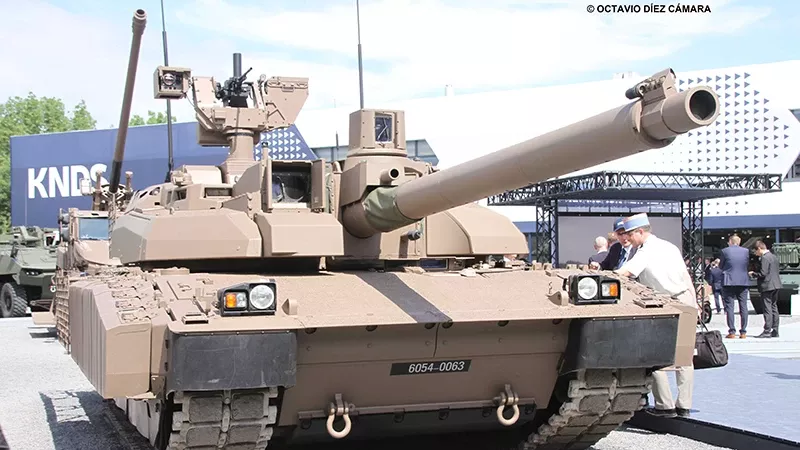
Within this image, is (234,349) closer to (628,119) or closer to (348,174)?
(348,174)

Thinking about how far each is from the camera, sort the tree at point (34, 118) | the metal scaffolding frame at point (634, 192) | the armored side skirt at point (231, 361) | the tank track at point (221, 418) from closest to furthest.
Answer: the armored side skirt at point (231, 361) → the tank track at point (221, 418) → the metal scaffolding frame at point (634, 192) → the tree at point (34, 118)

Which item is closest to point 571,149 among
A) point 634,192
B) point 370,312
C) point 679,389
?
point 370,312

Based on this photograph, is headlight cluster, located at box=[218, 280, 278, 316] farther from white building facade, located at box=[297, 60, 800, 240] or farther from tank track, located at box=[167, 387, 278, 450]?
white building facade, located at box=[297, 60, 800, 240]

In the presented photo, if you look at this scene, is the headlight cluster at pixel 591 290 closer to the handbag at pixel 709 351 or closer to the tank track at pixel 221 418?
the handbag at pixel 709 351

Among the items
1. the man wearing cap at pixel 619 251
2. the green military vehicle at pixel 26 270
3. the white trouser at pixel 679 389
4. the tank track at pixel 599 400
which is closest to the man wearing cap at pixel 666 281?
the white trouser at pixel 679 389

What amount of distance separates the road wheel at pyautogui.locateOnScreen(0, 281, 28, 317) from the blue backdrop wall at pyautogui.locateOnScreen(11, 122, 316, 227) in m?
6.58

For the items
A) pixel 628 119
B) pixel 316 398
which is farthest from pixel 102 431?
pixel 628 119

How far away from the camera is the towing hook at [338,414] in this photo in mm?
7062

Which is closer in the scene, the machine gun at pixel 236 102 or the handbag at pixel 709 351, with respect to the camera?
the handbag at pixel 709 351

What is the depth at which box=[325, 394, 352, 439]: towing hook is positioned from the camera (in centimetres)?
706

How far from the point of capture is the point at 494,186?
6.19 meters

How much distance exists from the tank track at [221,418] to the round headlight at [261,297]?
0.56 m

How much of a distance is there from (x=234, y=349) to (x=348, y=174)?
2274 millimetres

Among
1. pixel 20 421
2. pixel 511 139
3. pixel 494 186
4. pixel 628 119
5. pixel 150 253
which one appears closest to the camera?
pixel 628 119
